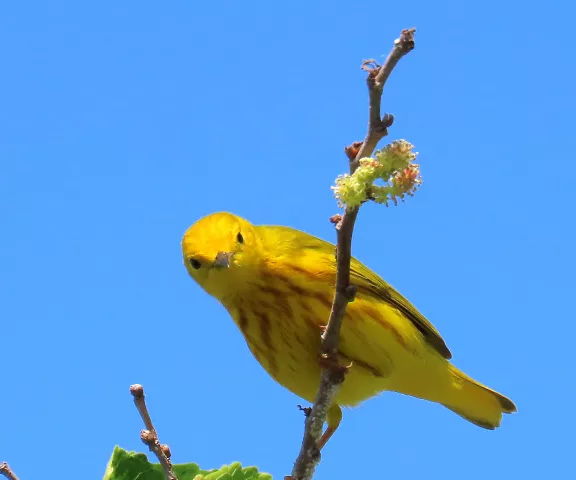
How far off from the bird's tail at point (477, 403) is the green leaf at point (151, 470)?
300cm

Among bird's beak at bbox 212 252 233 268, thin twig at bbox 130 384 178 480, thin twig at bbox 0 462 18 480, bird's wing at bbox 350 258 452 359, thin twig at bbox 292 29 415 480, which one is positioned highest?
bird's wing at bbox 350 258 452 359

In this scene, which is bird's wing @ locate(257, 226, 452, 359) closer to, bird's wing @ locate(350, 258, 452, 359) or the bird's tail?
bird's wing @ locate(350, 258, 452, 359)

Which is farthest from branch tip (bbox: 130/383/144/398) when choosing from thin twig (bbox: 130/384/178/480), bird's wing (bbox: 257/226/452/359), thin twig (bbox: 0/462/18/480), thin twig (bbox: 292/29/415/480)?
bird's wing (bbox: 257/226/452/359)

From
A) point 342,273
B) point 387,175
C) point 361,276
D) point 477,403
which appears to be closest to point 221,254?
point 361,276

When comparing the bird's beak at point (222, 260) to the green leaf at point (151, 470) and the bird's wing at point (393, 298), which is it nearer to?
the bird's wing at point (393, 298)

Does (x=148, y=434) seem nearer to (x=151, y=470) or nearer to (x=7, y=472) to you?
(x=7, y=472)

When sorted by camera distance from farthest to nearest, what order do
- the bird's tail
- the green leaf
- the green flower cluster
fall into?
the bird's tail → the green leaf → the green flower cluster

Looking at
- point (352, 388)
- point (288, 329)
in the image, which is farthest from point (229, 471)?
point (352, 388)

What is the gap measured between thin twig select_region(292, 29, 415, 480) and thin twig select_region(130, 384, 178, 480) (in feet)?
2.78

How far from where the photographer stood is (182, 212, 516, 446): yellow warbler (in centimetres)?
484

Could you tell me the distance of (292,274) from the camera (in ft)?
16.2

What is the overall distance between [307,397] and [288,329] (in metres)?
0.72

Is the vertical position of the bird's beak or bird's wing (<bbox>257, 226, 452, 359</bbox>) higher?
bird's wing (<bbox>257, 226, 452, 359</bbox>)

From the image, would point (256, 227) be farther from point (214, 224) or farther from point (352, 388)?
point (352, 388)
